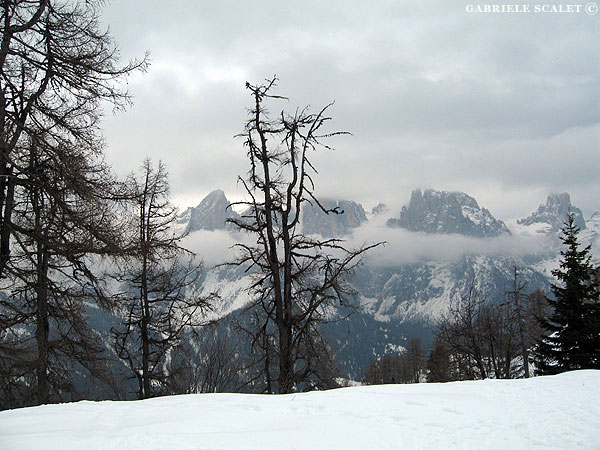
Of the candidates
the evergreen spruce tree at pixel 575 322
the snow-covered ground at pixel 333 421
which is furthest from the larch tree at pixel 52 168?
the evergreen spruce tree at pixel 575 322

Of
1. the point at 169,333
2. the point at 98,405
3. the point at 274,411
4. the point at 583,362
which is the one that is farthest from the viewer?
the point at 583,362

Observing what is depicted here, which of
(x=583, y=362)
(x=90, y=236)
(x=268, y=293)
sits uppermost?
(x=90, y=236)

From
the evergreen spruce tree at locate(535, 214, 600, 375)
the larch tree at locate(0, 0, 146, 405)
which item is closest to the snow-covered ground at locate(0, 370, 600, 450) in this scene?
the larch tree at locate(0, 0, 146, 405)

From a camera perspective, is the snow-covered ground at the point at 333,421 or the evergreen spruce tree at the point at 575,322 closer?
the snow-covered ground at the point at 333,421

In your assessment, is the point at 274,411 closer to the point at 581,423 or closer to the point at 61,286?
the point at 581,423

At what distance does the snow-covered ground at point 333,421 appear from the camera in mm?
4652

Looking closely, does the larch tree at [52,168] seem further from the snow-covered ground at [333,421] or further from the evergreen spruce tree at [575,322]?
the evergreen spruce tree at [575,322]

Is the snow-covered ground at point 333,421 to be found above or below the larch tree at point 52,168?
below

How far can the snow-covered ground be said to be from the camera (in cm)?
465

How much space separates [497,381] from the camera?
7145 mm

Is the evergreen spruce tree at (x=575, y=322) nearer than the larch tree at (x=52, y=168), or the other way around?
the larch tree at (x=52, y=168)

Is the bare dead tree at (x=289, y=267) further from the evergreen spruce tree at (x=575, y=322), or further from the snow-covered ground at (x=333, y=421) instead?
the evergreen spruce tree at (x=575, y=322)

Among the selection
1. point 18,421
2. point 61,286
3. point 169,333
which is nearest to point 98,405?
point 18,421

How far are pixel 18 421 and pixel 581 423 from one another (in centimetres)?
679
